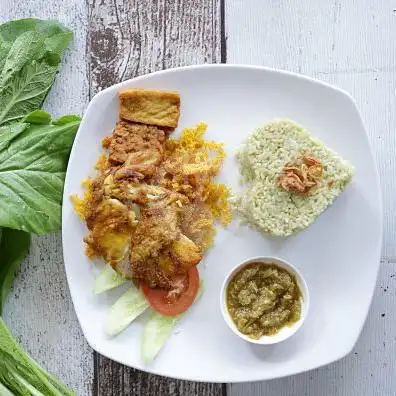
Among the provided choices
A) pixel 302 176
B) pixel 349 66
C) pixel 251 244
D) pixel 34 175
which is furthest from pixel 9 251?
pixel 349 66

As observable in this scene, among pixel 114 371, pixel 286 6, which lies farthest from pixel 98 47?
pixel 114 371

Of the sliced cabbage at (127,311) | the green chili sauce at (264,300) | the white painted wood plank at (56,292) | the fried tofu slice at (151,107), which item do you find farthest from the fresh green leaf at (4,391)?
the fried tofu slice at (151,107)

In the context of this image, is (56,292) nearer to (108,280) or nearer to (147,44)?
(108,280)

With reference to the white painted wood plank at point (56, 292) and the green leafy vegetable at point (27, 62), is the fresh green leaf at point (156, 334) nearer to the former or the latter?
the white painted wood plank at point (56, 292)

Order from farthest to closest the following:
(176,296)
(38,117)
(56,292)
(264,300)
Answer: (56,292)
(38,117)
(176,296)
(264,300)

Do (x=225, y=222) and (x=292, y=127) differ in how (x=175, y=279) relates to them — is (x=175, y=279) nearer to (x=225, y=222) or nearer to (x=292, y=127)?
(x=225, y=222)

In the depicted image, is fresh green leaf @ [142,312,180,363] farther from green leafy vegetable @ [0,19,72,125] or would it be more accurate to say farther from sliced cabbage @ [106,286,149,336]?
green leafy vegetable @ [0,19,72,125]

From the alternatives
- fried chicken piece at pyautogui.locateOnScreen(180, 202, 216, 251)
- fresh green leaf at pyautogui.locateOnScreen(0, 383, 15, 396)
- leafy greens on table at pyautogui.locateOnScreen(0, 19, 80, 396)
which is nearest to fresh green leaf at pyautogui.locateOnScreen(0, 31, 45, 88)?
leafy greens on table at pyautogui.locateOnScreen(0, 19, 80, 396)
